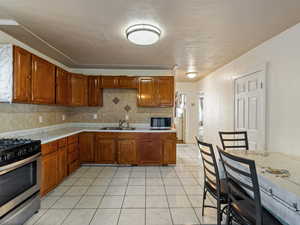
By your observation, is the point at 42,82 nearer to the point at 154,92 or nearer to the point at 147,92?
the point at 147,92

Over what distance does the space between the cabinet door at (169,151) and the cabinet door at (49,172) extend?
2293 millimetres

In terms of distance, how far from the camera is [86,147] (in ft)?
13.2

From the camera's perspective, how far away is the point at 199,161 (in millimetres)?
4531

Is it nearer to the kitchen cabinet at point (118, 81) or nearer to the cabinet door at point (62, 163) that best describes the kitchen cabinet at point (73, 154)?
the cabinet door at point (62, 163)

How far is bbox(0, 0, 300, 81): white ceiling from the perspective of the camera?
1888 mm

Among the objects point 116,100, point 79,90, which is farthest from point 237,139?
point 79,90

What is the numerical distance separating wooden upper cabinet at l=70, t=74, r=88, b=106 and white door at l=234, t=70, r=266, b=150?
365 centimetres

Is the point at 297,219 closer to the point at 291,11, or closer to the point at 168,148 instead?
the point at 291,11

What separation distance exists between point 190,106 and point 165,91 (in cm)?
291

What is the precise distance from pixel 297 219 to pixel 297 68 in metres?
2.01

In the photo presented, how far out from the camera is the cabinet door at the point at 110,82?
14.5 feet

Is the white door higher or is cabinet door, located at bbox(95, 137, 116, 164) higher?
the white door

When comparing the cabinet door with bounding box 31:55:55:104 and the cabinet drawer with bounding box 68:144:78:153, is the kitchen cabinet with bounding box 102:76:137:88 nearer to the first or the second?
the cabinet door with bounding box 31:55:55:104

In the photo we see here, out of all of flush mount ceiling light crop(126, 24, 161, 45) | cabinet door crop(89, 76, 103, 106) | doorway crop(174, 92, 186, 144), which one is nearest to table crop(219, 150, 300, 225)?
flush mount ceiling light crop(126, 24, 161, 45)
